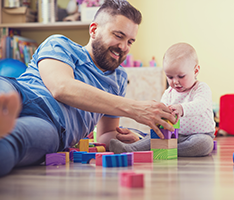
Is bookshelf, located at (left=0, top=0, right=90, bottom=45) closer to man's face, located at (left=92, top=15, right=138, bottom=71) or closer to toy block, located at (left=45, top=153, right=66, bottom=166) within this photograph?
man's face, located at (left=92, top=15, right=138, bottom=71)

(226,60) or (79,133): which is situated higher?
(226,60)

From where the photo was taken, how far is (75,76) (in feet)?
4.17

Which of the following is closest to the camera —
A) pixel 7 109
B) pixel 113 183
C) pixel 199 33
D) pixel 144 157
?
pixel 7 109

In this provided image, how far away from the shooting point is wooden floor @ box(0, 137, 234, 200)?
0.62 meters

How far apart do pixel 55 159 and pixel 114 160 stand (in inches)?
8.8

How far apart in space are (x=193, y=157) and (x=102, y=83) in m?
0.53

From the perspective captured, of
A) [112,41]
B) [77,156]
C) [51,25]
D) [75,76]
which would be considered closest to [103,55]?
[112,41]

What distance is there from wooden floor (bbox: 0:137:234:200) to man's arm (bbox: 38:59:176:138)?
192 mm

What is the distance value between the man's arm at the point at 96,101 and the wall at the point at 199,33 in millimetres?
2321

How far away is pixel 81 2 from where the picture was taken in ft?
10.2

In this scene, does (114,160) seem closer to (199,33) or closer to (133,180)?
(133,180)

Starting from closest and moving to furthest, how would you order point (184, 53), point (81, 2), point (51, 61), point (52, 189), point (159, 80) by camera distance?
point (52, 189) < point (51, 61) < point (184, 53) < point (159, 80) < point (81, 2)

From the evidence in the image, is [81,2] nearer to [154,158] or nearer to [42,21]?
[42,21]

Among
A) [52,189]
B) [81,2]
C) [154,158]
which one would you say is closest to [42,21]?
[81,2]
